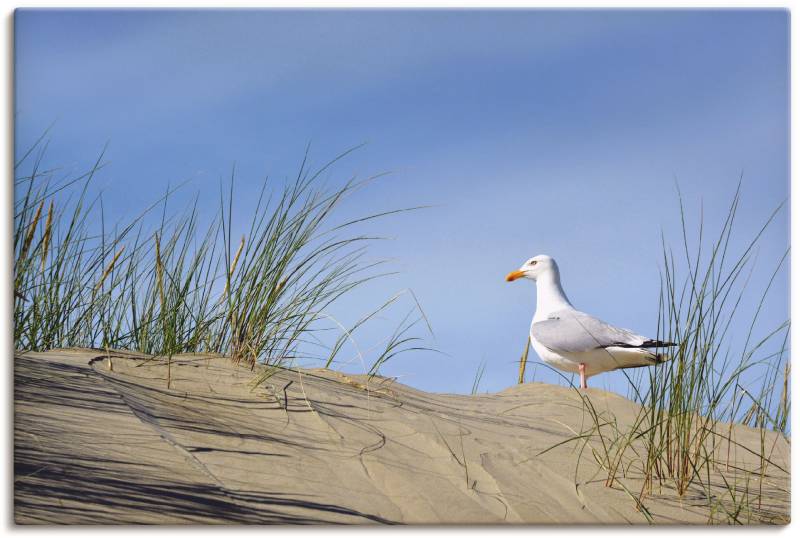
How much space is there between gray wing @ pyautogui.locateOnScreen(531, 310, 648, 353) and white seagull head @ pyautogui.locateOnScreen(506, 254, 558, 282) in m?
0.21

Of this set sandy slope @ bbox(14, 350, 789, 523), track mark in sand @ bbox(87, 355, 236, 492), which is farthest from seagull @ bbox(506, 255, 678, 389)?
track mark in sand @ bbox(87, 355, 236, 492)

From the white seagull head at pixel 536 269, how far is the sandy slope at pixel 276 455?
984 mm

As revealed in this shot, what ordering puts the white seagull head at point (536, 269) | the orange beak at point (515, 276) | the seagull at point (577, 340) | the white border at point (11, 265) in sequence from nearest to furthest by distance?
the white border at point (11, 265) → the seagull at point (577, 340) → the white seagull head at point (536, 269) → the orange beak at point (515, 276)

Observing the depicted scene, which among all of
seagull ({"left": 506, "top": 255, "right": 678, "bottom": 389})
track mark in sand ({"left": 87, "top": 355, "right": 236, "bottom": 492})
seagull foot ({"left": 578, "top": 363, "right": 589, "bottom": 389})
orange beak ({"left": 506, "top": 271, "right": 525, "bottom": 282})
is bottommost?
track mark in sand ({"left": 87, "top": 355, "right": 236, "bottom": 492})

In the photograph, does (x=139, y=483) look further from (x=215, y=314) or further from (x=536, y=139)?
(x=536, y=139)

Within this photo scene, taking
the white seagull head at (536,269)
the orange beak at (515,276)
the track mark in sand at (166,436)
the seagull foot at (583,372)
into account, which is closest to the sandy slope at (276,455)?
the track mark in sand at (166,436)

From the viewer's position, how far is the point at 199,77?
293 centimetres

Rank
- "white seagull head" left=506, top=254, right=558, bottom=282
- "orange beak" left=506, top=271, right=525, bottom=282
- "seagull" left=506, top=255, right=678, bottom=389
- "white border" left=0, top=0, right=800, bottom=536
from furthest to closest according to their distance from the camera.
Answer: "orange beak" left=506, top=271, right=525, bottom=282, "white seagull head" left=506, top=254, right=558, bottom=282, "seagull" left=506, top=255, right=678, bottom=389, "white border" left=0, top=0, right=800, bottom=536

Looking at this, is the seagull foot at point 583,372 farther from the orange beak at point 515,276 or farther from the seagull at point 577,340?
the orange beak at point 515,276

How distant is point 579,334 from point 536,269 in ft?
1.14

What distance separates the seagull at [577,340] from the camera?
3.65 metres

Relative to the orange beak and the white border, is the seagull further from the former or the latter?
the white border

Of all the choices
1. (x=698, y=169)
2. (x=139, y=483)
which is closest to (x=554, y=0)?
(x=698, y=169)

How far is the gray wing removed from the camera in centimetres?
366
